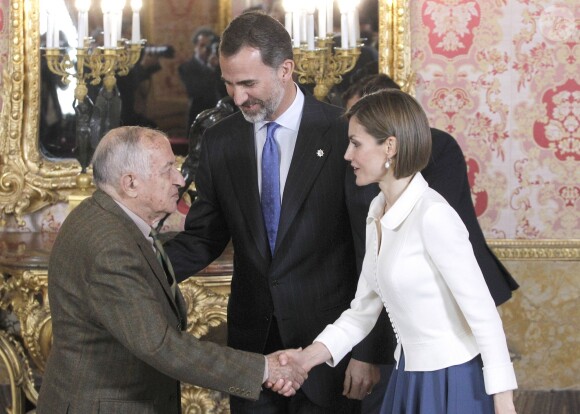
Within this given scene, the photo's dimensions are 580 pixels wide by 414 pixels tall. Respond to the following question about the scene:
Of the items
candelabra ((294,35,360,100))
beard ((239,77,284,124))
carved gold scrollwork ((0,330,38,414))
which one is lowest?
carved gold scrollwork ((0,330,38,414))

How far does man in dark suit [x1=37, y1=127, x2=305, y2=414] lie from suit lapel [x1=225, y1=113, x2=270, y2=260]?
413mm

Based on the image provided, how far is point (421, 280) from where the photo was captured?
8.30 ft

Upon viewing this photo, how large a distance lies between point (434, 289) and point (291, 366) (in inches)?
19.3

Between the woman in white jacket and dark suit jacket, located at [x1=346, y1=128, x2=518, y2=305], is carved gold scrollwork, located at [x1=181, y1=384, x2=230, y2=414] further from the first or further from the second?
the woman in white jacket

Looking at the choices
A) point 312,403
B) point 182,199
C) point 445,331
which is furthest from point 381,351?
point 182,199

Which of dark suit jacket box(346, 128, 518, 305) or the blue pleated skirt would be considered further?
dark suit jacket box(346, 128, 518, 305)

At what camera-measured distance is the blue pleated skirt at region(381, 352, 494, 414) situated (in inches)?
99.8

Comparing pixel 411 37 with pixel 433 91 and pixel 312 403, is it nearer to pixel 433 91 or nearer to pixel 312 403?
pixel 433 91

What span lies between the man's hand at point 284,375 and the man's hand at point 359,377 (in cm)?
23

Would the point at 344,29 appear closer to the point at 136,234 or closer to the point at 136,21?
the point at 136,21

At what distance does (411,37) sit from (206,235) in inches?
85.6

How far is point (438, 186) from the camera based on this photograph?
136 inches

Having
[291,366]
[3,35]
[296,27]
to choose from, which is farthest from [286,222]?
[3,35]

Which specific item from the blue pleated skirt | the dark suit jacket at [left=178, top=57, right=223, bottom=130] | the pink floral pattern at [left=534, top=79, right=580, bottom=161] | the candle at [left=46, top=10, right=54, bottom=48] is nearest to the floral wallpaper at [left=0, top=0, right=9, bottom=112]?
the candle at [left=46, top=10, right=54, bottom=48]
